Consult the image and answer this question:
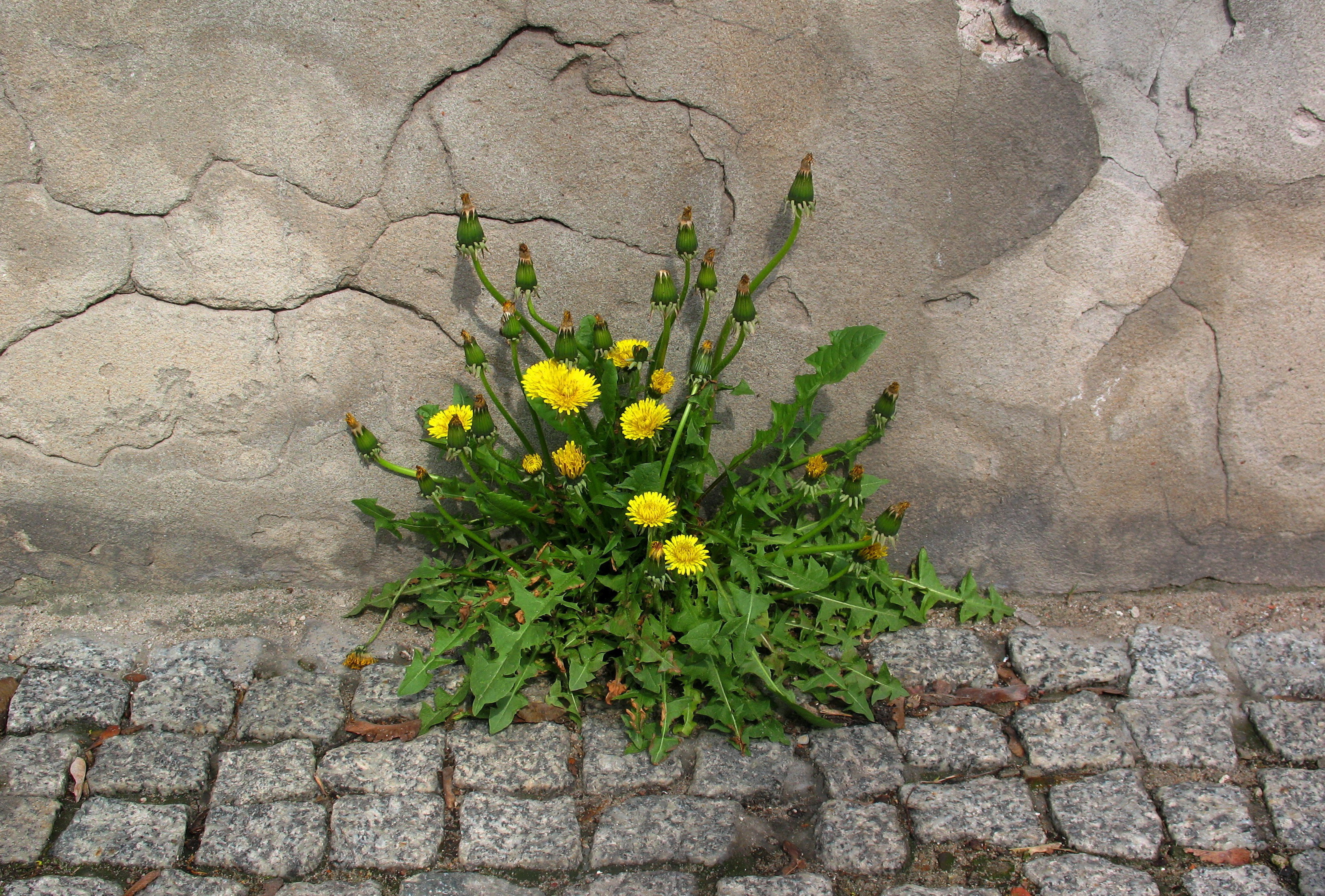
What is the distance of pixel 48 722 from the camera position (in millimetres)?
2420

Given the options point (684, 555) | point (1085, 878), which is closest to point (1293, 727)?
point (1085, 878)

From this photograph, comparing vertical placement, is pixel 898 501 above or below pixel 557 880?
above

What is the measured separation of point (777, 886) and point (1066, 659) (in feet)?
3.92

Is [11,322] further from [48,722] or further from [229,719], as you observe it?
[229,719]

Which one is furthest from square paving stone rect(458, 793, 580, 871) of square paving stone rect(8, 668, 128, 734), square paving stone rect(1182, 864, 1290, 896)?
square paving stone rect(1182, 864, 1290, 896)

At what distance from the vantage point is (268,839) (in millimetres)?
2137

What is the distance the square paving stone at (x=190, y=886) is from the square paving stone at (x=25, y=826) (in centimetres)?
31

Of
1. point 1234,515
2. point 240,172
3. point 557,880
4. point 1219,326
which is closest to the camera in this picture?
point 557,880

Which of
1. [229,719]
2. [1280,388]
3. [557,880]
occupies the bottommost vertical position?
[557,880]

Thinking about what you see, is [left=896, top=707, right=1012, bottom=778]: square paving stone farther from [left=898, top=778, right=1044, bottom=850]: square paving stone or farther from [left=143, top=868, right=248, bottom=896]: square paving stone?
[left=143, top=868, right=248, bottom=896]: square paving stone

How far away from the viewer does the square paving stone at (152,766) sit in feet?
7.39

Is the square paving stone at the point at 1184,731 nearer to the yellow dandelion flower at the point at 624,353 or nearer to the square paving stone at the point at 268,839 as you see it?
the yellow dandelion flower at the point at 624,353

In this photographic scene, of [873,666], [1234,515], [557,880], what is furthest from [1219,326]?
[557,880]

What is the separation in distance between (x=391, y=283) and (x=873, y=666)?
5.85 ft
